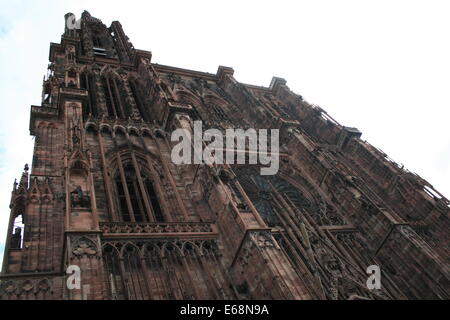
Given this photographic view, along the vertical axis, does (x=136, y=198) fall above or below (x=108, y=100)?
below

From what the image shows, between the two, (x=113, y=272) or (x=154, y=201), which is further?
(x=154, y=201)

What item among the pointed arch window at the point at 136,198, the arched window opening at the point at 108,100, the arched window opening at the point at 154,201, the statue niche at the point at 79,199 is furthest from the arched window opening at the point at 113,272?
the arched window opening at the point at 108,100

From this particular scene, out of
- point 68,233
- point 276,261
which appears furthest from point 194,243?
point 68,233

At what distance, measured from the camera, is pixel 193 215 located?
1480 cm

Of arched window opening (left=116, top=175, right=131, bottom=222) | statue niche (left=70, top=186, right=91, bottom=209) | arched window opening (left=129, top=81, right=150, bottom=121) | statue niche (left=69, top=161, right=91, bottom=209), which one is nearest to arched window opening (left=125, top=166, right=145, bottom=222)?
arched window opening (left=116, top=175, right=131, bottom=222)

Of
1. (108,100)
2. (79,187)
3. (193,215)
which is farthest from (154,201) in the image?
(108,100)

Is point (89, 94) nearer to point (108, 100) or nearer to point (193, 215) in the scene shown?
point (108, 100)
